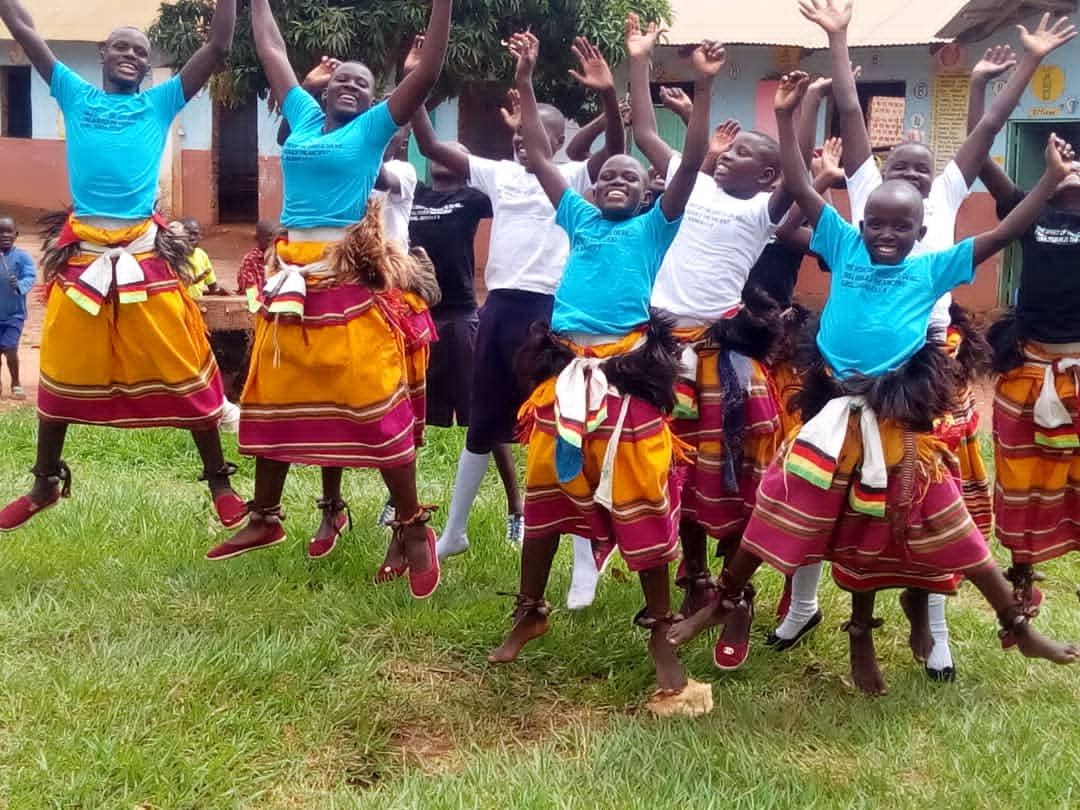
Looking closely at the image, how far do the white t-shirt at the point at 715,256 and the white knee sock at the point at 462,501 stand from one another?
1272 millimetres

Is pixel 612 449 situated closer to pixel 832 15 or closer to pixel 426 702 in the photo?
pixel 426 702

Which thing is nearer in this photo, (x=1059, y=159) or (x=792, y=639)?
(x=1059, y=159)

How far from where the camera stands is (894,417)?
393cm

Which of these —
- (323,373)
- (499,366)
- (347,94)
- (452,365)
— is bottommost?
(452,365)

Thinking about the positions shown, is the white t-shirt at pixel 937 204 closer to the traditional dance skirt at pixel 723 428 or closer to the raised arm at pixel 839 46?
the raised arm at pixel 839 46

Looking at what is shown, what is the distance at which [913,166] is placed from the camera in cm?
447

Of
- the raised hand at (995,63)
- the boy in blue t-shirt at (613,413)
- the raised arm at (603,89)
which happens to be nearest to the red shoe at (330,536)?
the boy in blue t-shirt at (613,413)

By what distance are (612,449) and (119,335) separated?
2023 millimetres

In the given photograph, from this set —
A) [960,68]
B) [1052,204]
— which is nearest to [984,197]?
[960,68]

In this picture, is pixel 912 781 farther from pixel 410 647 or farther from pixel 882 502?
pixel 410 647

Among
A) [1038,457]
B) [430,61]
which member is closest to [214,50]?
[430,61]

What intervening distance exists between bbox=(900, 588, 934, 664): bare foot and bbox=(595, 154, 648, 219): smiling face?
1707 mm

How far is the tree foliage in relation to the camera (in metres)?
13.5

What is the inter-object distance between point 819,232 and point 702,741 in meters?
1.67
